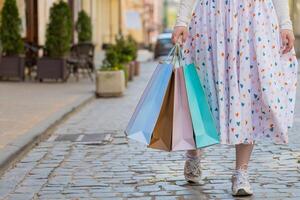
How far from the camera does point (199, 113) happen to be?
4.93 meters

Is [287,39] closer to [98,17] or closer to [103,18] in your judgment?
[98,17]

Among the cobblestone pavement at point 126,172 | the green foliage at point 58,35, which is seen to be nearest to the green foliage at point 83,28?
the green foliage at point 58,35

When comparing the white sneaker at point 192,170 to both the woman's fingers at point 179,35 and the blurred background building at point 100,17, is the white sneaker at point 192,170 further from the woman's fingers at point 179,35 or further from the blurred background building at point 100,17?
the blurred background building at point 100,17

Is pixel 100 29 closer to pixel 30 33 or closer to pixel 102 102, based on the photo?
pixel 30 33

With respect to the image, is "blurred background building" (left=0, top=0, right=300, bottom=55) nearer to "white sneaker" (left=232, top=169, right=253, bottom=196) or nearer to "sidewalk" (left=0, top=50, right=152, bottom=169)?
"sidewalk" (left=0, top=50, right=152, bottom=169)

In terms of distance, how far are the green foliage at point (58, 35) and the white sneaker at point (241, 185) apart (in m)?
13.0

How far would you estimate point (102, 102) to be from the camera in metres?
13.4

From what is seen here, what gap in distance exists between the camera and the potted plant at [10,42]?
17297 millimetres

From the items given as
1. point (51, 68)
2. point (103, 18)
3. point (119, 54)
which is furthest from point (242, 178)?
point (103, 18)

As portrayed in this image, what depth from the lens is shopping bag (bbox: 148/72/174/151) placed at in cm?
498

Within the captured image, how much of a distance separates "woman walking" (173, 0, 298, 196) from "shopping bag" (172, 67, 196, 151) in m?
0.18

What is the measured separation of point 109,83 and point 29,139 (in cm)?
636

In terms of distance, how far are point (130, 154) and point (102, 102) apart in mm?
6251

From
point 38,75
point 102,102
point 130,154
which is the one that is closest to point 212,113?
point 130,154
